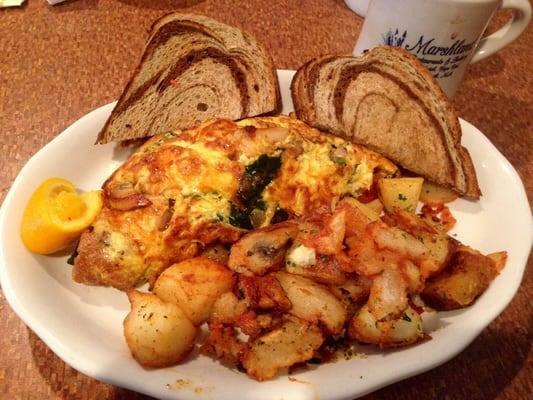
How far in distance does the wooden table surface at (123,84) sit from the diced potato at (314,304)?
237 millimetres

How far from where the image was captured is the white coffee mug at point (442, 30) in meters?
1.35

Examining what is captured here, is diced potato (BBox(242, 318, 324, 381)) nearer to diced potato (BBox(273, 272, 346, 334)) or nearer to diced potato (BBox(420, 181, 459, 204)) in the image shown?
diced potato (BBox(273, 272, 346, 334))

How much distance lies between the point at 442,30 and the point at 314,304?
91 centimetres

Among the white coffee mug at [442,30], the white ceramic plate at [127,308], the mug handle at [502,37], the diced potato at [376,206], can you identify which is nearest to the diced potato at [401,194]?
the diced potato at [376,206]

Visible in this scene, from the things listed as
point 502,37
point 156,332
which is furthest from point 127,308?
point 502,37

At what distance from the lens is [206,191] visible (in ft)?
3.83

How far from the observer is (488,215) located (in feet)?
4.47

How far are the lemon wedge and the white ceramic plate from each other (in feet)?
0.14

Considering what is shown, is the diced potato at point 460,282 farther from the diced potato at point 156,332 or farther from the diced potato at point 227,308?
the diced potato at point 156,332

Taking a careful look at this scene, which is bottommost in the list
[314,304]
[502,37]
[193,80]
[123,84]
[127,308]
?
[127,308]

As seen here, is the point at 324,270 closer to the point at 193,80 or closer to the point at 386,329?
the point at 386,329

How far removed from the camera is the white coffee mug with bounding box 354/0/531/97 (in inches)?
53.2

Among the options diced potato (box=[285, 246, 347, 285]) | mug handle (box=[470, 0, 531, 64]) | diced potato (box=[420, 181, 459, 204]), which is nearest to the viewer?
diced potato (box=[285, 246, 347, 285])

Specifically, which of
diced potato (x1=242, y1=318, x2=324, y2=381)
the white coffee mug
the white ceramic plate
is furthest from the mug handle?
diced potato (x1=242, y1=318, x2=324, y2=381)
